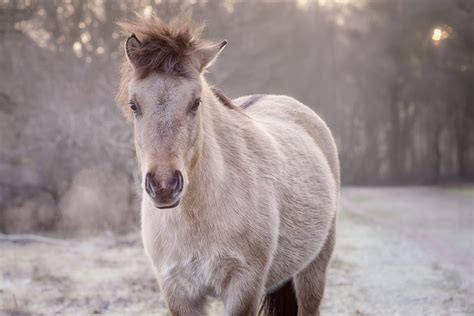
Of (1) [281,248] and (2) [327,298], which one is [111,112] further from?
(1) [281,248]

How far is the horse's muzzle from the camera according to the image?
9.63 ft

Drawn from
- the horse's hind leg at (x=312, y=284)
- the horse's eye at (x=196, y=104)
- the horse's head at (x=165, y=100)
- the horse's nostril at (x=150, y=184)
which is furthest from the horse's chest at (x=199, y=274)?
the horse's hind leg at (x=312, y=284)

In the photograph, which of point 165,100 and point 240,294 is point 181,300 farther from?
point 165,100

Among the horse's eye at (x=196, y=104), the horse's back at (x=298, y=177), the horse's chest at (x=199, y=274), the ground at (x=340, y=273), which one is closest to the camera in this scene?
the horse's eye at (x=196, y=104)

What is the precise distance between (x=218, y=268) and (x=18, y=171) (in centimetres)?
766

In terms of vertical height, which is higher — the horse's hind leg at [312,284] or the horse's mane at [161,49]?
the horse's mane at [161,49]

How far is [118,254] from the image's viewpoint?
9.07 m

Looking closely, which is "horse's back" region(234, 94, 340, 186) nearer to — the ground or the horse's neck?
the horse's neck

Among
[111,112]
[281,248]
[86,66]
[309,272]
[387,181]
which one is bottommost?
[387,181]

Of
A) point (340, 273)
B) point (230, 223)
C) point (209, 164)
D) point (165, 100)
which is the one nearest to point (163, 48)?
point (165, 100)

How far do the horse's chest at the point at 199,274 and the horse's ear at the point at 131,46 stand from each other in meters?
1.12

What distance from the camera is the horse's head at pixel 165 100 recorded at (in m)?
2.99

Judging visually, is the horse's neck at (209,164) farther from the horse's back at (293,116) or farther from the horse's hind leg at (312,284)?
the horse's hind leg at (312,284)

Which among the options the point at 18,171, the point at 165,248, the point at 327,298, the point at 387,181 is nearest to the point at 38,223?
the point at 18,171
